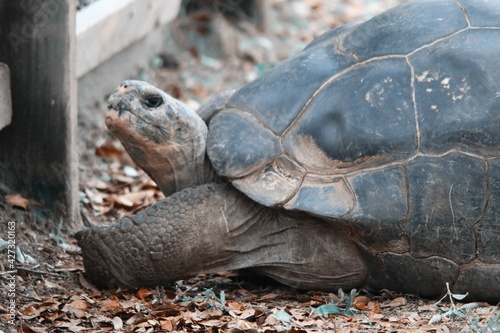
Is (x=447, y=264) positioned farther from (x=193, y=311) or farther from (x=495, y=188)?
(x=193, y=311)

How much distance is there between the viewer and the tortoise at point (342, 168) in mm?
3691

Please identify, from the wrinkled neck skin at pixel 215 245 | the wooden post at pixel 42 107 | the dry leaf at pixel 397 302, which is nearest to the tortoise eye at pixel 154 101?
the wrinkled neck skin at pixel 215 245

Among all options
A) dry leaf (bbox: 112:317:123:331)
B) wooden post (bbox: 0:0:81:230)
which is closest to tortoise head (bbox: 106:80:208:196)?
wooden post (bbox: 0:0:81:230)

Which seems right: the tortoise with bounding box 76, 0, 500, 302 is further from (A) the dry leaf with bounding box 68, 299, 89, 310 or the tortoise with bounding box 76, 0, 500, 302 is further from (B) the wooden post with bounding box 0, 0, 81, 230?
(B) the wooden post with bounding box 0, 0, 81, 230

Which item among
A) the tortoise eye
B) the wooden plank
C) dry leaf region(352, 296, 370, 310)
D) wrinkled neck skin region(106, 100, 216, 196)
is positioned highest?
the wooden plank

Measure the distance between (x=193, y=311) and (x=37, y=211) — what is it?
4.06ft

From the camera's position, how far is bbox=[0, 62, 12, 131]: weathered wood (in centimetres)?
432

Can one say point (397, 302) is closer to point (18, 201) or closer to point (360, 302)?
point (360, 302)

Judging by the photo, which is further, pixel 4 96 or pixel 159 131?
pixel 4 96

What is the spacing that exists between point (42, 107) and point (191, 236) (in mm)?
1062

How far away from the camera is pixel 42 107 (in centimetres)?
442

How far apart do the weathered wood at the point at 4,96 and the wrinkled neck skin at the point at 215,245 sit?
0.74 meters

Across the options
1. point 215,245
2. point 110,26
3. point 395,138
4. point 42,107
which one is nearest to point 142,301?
point 215,245

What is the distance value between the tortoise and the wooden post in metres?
0.51
